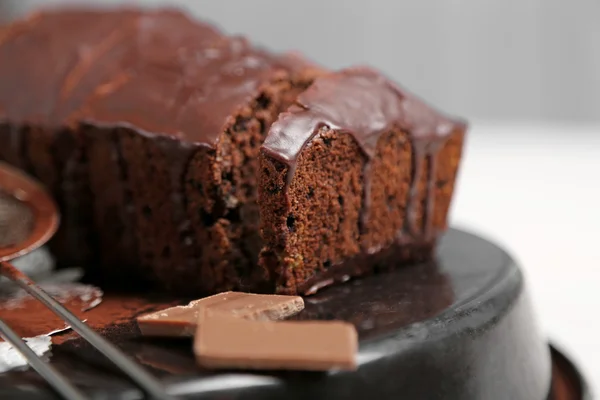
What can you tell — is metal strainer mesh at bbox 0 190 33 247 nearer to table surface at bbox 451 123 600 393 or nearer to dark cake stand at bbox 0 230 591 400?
dark cake stand at bbox 0 230 591 400

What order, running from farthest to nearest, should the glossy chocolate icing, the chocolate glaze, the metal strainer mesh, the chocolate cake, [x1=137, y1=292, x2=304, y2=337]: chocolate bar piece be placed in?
1. the glossy chocolate icing
2. the metal strainer mesh
3. the chocolate cake
4. the chocolate glaze
5. [x1=137, y1=292, x2=304, y2=337]: chocolate bar piece

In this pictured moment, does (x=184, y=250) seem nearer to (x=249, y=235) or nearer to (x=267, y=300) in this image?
(x=249, y=235)

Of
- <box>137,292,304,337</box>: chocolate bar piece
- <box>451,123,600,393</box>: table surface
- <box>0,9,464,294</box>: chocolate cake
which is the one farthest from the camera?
<box>451,123,600,393</box>: table surface

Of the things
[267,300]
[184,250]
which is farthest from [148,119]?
[267,300]

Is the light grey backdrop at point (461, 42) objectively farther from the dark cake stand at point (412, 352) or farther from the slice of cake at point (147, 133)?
the dark cake stand at point (412, 352)

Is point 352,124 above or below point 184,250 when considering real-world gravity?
above

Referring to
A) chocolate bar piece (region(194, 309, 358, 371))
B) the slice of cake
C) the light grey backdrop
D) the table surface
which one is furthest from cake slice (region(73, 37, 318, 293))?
the light grey backdrop

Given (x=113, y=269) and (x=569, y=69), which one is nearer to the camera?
(x=113, y=269)

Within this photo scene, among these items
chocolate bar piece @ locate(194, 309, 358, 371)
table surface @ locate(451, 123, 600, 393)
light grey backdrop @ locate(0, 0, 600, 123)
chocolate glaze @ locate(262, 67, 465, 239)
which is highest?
chocolate glaze @ locate(262, 67, 465, 239)

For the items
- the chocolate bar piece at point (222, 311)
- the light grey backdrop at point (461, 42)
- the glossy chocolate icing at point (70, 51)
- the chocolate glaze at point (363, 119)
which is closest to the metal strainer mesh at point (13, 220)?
the glossy chocolate icing at point (70, 51)
